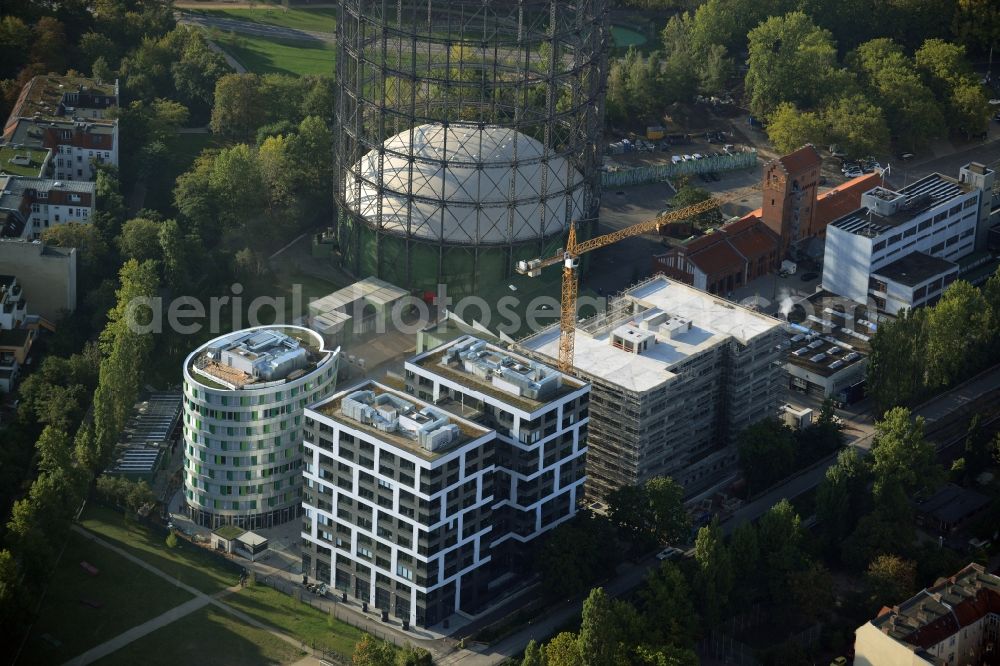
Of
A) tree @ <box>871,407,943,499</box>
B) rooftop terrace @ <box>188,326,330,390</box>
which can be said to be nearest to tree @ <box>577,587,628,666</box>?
tree @ <box>871,407,943,499</box>

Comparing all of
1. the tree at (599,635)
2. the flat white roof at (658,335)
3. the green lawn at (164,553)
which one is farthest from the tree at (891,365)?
the green lawn at (164,553)

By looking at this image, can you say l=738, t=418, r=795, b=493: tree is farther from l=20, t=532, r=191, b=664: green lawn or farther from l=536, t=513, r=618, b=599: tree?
l=20, t=532, r=191, b=664: green lawn

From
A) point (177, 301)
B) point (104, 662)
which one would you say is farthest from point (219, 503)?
point (177, 301)

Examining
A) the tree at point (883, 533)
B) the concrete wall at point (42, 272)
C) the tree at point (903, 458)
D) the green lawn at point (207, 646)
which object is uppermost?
the concrete wall at point (42, 272)

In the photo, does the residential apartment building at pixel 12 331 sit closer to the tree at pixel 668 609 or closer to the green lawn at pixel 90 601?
the green lawn at pixel 90 601

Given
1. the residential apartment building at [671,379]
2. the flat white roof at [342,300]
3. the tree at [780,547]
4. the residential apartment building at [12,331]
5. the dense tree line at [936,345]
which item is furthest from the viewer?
the flat white roof at [342,300]

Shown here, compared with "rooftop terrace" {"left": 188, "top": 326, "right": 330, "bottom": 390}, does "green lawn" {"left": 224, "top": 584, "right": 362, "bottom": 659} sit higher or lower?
lower
